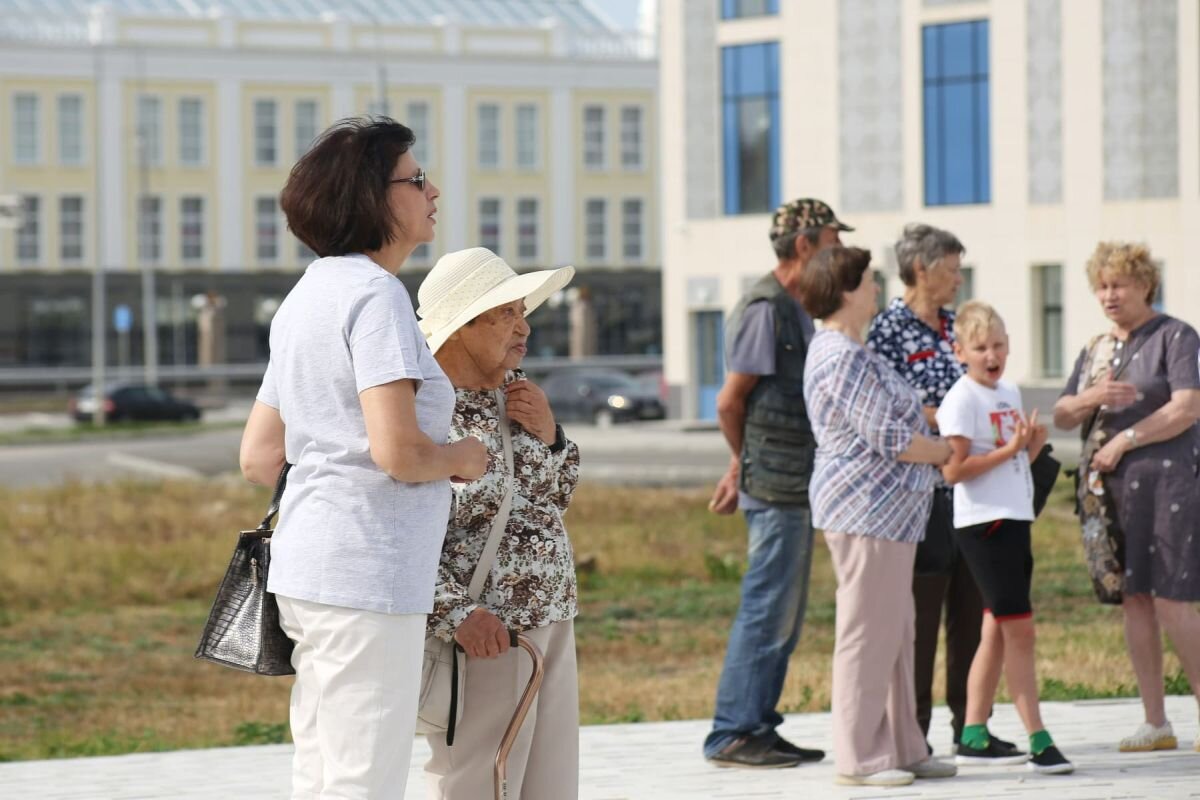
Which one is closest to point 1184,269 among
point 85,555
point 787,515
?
point 85,555

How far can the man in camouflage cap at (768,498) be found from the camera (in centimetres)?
693

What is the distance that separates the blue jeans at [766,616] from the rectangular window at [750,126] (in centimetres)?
3608

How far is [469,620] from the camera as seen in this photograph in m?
4.59

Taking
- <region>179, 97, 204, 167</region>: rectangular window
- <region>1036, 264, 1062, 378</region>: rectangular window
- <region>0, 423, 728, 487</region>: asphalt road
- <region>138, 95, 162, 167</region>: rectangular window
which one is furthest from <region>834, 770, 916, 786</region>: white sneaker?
<region>179, 97, 204, 167</region>: rectangular window

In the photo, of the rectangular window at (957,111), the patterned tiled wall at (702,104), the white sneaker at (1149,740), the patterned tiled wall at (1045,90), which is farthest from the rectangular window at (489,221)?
the white sneaker at (1149,740)

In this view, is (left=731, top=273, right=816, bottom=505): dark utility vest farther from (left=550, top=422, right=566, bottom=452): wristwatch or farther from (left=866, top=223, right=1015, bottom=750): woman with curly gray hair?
(left=550, top=422, right=566, bottom=452): wristwatch

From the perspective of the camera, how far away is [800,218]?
716 centimetres

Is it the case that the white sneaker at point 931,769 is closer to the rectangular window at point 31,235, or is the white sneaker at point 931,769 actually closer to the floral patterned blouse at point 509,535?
the floral patterned blouse at point 509,535

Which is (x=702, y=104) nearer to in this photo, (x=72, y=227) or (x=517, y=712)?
(x=72, y=227)

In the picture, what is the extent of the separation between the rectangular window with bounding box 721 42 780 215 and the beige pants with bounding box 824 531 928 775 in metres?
36.5

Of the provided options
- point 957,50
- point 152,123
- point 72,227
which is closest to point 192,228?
point 152,123

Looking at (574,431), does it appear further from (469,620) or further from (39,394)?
(469,620)

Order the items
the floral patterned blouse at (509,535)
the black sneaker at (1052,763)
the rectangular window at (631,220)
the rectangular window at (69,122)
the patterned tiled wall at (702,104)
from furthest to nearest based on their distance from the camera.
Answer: the rectangular window at (631,220) < the rectangular window at (69,122) < the patterned tiled wall at (702,104) < the black sneaker at (1052,763) < the floral patterned blouse at (509,535)

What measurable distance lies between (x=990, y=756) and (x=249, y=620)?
11.5 ft
